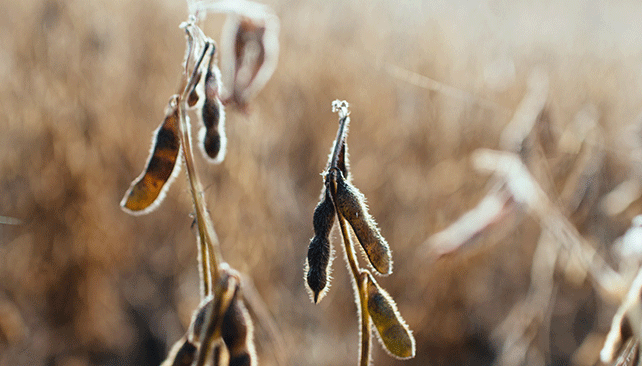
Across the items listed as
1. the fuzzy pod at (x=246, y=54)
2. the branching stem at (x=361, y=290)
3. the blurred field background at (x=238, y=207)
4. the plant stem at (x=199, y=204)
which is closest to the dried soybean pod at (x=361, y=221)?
the branching stem at (x=361, y=290)

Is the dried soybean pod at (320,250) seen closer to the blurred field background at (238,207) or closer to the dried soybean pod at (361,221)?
the dried soybean pod at (361,221)

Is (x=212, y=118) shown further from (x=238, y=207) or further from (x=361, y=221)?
(x=238, y=207)

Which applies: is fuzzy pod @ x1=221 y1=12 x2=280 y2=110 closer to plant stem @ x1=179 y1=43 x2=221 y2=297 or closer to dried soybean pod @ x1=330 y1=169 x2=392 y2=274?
plant stem @ x1=179 y1=43 x2=221 y2=297

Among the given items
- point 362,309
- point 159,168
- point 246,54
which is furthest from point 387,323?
point 246,54

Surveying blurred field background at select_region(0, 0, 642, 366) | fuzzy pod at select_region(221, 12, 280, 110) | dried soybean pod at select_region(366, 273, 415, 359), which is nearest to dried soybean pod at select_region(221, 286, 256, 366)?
dried soybean pod at select_region(366, 273, 415, 359)

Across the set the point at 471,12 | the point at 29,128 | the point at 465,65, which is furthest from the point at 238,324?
the point at 471,12

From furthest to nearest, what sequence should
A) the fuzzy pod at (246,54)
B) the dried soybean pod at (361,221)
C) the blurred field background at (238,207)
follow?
the blurred field background at (238,207) → the fuzzy pod at (246,54) → the dried soybean pod at (361,221)
